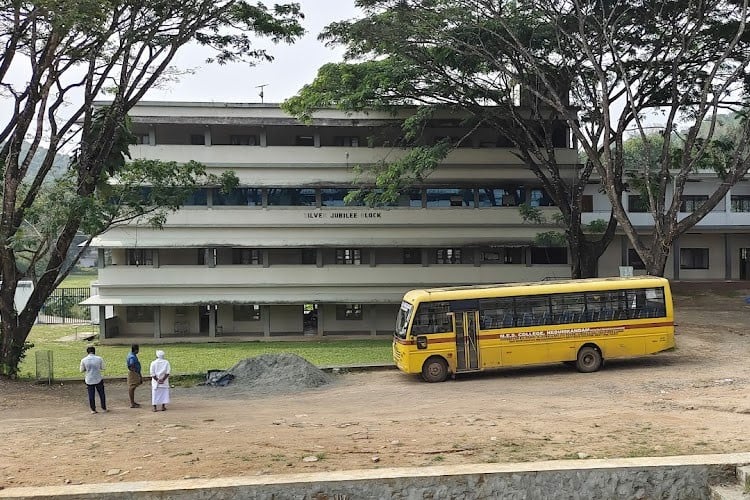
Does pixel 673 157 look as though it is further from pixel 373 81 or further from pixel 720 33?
pixel 373 81

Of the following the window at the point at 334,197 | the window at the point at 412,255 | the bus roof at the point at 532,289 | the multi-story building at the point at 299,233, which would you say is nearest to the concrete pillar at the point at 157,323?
the multi-story building at the point at 299,233

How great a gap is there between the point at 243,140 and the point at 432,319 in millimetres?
17349

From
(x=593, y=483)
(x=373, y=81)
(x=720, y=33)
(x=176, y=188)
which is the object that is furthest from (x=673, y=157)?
(x=593, y=483)

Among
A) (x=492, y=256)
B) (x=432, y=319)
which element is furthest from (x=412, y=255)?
(x=432, y=319)

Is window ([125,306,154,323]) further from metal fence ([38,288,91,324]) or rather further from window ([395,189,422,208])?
window ([395,189,422,208])

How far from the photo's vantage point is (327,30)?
2216cm

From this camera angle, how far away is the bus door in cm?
1631

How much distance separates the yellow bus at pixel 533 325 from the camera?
53.4 ft

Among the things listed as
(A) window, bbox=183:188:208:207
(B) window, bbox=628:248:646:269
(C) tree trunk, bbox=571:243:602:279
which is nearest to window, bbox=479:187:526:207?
(C) tree trunk, bbox=571:243:602:279

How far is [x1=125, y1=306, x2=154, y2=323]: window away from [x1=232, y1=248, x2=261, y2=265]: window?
481 centimetres

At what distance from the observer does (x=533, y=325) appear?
647 inches

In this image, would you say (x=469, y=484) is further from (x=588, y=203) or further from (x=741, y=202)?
(x=741, y=202)

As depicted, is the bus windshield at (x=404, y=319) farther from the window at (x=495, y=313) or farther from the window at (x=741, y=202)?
the window at (x=741, y=202)

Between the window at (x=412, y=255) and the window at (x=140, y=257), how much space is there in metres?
12.2
